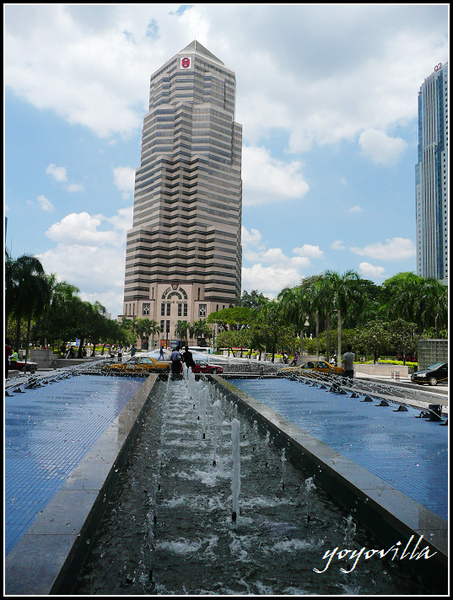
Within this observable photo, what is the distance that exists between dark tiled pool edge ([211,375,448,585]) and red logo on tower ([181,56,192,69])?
167 m

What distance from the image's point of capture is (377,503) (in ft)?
15.0

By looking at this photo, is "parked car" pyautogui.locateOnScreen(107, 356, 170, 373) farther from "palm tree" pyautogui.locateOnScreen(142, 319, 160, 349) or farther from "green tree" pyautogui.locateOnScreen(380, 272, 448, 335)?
"palm tree" pyautogui.locateOnScreen(142, 319, 160, 349)

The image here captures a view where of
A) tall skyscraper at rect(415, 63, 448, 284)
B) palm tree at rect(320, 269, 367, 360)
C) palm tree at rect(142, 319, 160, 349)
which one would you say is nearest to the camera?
tall skyscraper at rect(415, 63, 448, 284)

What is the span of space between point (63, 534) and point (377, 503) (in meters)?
3.15

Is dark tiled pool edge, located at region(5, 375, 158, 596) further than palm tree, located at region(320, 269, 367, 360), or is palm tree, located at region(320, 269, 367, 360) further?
palm tree, located at region(320, 269, 367, 360)

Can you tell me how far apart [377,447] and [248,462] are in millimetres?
2554

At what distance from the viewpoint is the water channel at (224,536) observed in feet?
12.2

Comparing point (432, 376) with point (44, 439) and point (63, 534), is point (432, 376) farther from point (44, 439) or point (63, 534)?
point (63, 534)

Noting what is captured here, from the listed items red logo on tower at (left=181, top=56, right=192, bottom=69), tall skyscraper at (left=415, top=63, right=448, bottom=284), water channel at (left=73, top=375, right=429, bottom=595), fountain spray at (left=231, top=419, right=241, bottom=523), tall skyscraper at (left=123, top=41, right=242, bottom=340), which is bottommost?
water channel at (left=73, top=375, right=429, bottom=595)

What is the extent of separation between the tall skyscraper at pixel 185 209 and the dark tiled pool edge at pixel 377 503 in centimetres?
13309

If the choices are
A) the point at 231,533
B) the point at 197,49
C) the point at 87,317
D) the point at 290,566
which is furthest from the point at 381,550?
the point at 197,49

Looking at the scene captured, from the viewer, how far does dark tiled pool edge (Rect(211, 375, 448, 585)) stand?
145 inches

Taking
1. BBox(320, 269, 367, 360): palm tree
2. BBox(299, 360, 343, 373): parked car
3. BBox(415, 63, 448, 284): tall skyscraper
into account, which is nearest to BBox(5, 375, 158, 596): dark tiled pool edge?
BBox(415, 63, 448, 284): tall skyscraper

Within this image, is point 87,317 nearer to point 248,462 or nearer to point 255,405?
A: point 255,405
